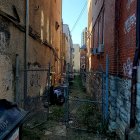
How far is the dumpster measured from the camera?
154 inches

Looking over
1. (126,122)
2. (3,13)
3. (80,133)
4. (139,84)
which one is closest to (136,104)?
(139,84)

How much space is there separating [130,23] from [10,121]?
3.66 meters

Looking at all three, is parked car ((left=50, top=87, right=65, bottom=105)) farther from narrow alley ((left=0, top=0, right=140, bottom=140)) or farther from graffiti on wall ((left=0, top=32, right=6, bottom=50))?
graffiti on wall ((left=0, top=32, right=6, bottom=50))

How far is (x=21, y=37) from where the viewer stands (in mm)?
8344

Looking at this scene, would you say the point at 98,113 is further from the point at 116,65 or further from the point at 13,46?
the point at 13,46

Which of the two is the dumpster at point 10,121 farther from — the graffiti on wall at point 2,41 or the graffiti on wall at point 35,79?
the graffiti on wall at point 35,79

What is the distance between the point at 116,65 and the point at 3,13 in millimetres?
3389

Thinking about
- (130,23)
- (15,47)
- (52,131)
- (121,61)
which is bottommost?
(52,131)

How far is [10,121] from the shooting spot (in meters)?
4.29

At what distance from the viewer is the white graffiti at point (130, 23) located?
626 cm

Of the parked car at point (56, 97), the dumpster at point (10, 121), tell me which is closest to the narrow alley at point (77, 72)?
the dumpster at point (10, 121)

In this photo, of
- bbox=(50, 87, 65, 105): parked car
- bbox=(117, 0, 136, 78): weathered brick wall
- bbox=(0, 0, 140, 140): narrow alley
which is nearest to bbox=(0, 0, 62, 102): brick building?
bbox=(0, 0, 140, 140): narrow alley

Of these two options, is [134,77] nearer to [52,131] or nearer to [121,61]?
[121,61]

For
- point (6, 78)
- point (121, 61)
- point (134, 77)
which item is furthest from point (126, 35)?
point (6, 78)
